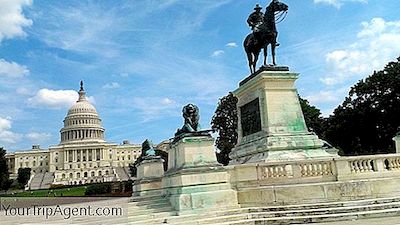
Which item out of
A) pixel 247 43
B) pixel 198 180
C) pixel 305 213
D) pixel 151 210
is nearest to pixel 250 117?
pixel 247 43

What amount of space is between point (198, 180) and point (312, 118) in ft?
158

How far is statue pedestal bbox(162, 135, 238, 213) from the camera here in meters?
14.7

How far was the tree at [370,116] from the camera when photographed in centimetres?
4872

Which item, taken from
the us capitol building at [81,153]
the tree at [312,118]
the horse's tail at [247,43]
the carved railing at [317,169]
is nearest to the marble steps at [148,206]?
the carved railing at [317,169]

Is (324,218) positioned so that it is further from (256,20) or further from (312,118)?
(312,118)

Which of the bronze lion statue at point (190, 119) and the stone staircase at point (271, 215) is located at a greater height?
the bronze lion statue at point (190, 119)

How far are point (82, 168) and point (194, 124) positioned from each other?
172613mm

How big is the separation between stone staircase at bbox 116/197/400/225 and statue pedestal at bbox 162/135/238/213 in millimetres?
493

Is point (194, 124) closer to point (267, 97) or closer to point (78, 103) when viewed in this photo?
point (267, 97)

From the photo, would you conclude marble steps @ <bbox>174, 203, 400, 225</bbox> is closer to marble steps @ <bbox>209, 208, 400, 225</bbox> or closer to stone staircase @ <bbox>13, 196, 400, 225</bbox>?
stone staircase @ <bbox>13, 196, 400, 225</bbox>

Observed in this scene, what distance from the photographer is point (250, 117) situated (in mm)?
20672

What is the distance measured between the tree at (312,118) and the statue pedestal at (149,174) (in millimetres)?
37618

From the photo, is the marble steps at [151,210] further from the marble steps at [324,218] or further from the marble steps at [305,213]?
the marble steps at [324,218]

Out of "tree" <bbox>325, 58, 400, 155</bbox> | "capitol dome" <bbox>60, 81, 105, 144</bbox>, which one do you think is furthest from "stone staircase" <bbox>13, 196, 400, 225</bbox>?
"capitol dome" <bbox>60, 81, 105, 144</bbox>
